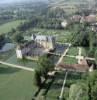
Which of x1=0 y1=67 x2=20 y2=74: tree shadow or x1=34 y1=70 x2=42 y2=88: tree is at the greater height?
x1=34 y1=70 x2=42 y2=88: tree

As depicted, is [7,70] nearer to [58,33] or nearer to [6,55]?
[6,55]

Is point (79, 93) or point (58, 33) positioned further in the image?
point (58, 33)

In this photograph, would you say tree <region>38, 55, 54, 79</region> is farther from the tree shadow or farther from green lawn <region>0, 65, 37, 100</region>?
the tree shadow

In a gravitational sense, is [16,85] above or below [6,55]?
above

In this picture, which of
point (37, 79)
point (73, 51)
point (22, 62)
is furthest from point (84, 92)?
point (73, 51)

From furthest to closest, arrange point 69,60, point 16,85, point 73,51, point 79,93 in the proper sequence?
1. point 73,51
2. point 69,60
3. point 16,85
4. point 79,93

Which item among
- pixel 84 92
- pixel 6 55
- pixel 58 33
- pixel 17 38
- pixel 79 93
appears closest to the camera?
pixel 79 93

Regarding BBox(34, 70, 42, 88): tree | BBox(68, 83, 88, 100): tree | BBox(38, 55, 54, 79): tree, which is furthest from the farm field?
BBox(68, 83, 88, 100): tree

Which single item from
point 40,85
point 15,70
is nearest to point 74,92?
point 40,85
